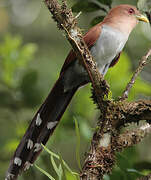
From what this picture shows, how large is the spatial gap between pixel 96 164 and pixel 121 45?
4.26ft

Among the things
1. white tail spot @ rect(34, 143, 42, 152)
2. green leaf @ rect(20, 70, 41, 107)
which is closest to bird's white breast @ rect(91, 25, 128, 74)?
green leaf @ rect(20, 70, 41, 107)

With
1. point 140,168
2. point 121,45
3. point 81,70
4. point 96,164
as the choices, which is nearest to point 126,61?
point 121,45

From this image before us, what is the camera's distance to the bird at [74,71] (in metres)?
2.21

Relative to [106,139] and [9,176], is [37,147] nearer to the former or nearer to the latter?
[9,176]

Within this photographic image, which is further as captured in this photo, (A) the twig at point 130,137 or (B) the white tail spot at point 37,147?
(B) the white tail spot at point 37,147

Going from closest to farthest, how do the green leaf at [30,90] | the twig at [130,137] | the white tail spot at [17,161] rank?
the twig at [130,137] < the white tail spot at [17,161] < the green leaf at [30,90]

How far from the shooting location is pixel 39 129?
2.25m

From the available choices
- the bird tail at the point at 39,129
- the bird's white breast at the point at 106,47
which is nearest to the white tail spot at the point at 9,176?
the bird tail at the point at 39,129

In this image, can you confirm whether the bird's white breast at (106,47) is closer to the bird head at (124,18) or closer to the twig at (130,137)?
the bird head at (124,18)

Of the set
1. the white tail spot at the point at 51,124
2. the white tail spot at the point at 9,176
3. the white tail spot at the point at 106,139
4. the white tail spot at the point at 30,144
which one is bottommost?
the white tail spot at the point at 51,124

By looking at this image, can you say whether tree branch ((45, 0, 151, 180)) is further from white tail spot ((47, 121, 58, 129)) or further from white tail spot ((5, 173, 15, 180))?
white tail spot ((47, 121, 58, 129))

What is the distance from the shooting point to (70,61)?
2.46 metres

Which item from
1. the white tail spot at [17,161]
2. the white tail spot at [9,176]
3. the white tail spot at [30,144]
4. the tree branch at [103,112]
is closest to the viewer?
the tree branch at [103,112]

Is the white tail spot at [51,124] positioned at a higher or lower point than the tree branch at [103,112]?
lower
